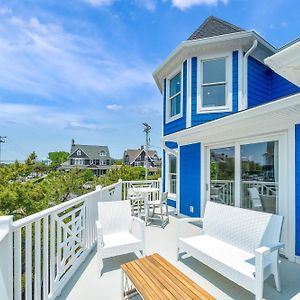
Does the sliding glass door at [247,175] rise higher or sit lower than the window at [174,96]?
lower

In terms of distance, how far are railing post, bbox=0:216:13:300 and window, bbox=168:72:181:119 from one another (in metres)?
5.96

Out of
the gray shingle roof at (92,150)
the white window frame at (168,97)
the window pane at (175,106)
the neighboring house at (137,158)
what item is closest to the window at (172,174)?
the white window frame at (168,97)

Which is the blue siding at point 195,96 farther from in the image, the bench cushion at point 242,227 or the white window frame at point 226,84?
the bench cushion at point 242,227

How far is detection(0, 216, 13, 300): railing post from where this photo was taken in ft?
5.06

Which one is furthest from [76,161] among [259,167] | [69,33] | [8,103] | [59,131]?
[259,167]

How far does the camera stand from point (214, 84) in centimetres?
602

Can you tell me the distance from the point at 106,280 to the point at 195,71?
5.58 m

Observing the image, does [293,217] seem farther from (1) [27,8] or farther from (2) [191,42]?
(1) [27,8]

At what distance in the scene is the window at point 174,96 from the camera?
6.97 m

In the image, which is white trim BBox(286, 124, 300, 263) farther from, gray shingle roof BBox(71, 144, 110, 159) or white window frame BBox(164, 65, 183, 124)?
gray shingle roof BBox(71, 144, 110, 159)

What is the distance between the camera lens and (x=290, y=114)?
2996 mm

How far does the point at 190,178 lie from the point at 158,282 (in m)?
4.21

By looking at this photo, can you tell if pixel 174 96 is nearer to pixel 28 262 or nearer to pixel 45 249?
pixel 45 249

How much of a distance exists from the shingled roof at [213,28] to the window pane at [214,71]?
113 cm
